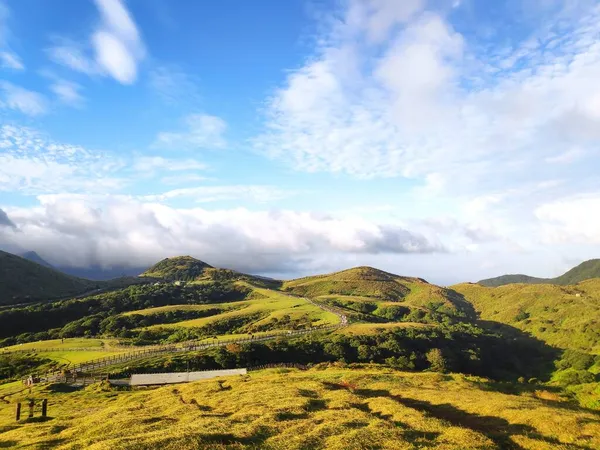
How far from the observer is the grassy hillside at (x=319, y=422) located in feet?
93.1

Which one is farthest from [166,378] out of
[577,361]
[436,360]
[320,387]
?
[577,361]

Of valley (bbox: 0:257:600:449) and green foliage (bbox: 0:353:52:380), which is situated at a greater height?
valley (bbox: 0:257:600:449)

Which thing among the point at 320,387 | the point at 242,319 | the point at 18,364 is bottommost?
the point at 18,364

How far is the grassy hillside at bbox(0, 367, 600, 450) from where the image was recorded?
28391 millimetres

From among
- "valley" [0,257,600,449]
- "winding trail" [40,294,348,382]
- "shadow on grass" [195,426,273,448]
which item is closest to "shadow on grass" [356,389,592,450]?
"valley" [0,257,600,449]

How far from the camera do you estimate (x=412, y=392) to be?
50656mm

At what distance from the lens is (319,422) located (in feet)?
111

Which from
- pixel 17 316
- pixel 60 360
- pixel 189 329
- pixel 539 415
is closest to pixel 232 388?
pixel 539 415

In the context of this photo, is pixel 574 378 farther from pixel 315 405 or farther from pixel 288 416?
pixel 288 416

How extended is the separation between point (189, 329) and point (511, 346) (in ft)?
407

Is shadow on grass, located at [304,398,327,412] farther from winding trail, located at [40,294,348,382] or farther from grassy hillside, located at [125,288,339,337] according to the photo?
grassy hillside, located at [125,288,339,337]

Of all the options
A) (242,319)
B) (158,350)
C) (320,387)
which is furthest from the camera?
(242,319)

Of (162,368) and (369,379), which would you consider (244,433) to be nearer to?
(369,379)

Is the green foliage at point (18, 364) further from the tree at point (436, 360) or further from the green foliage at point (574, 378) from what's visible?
Result: the green foliage at point (574, 378)
